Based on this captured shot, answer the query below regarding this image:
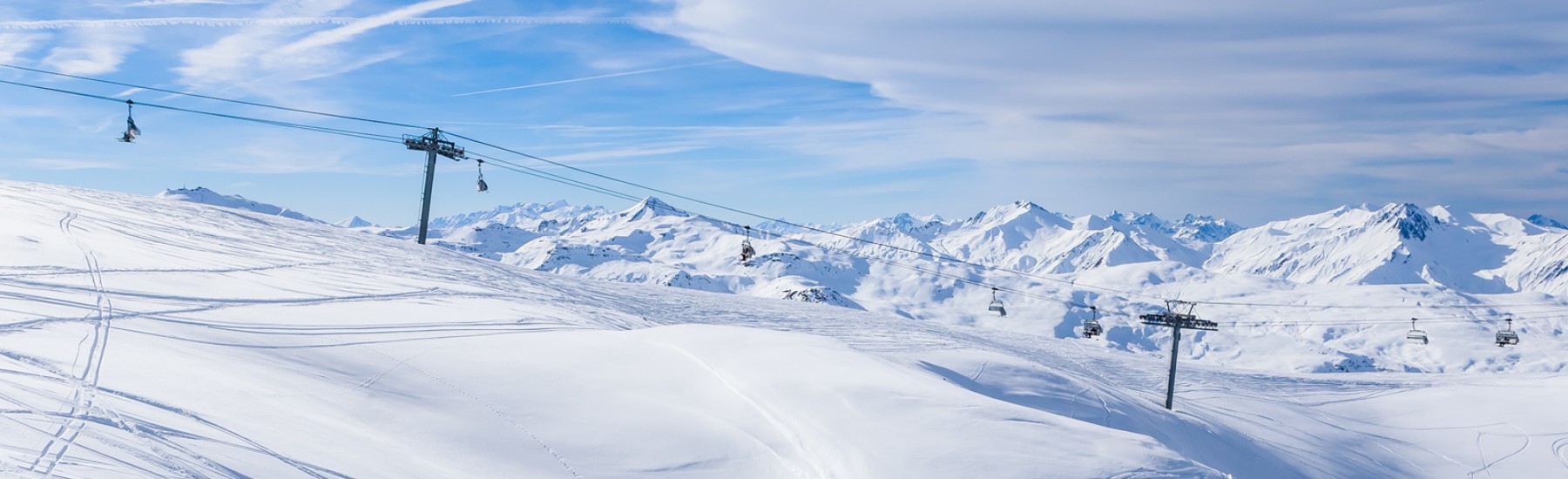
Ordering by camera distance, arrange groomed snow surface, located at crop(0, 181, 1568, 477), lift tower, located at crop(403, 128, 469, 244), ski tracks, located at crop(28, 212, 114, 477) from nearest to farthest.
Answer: ski tracks, located at crop(28, 212, 114, 477), groomed snow surface, located at crop(0, 181, 1568, 477), lift tower, located at crop(403, 128, 469, 244)

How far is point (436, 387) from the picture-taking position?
13.8 metres

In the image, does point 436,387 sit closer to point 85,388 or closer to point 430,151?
point 85,388

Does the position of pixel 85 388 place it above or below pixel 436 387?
above

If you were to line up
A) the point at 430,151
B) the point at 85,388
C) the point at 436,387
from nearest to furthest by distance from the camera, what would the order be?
the point at 85,388 → the point at 436,387 → the point at 430,151

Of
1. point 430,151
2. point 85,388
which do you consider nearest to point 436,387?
point 85,388

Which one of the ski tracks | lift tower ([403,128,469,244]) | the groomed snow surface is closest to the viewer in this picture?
the ski tracks

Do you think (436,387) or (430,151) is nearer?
(436,387)

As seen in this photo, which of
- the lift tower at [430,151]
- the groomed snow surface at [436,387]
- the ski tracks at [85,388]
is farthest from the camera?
the lift tower at [430,151]

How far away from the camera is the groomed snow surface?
33.6 feet

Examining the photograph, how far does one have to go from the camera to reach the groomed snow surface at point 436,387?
1023cm

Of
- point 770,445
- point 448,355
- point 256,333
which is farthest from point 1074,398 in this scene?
point 256,333

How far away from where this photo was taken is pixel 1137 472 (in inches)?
481

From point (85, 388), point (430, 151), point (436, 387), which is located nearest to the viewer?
point (85, 388)

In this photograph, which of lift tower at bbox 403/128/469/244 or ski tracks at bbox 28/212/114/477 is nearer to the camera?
ski tracks at bbox 28/212/114/477
